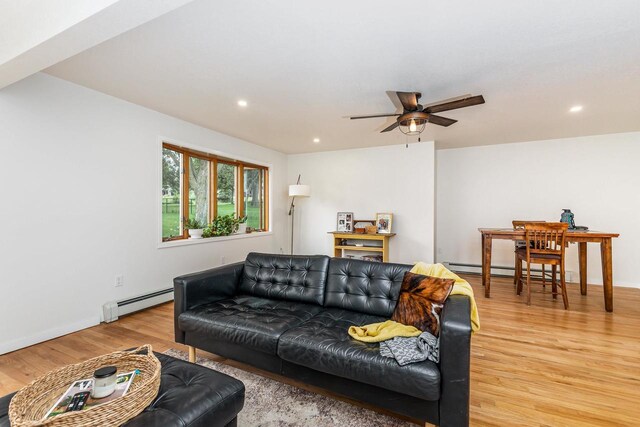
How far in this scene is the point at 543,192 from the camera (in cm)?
488

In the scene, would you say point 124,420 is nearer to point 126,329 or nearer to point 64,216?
point 126,329

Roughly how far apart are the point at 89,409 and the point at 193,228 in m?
3.33

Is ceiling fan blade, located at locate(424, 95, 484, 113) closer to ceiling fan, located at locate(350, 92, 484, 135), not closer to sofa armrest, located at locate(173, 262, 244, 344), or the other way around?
ceiling fan, located at locate(350, 92, 484, 135)

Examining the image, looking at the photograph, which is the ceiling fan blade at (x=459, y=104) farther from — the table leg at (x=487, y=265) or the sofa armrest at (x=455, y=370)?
the table leg at (x=487, y=265)

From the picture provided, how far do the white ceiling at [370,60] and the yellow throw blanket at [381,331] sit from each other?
1.96 m

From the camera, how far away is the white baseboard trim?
2375 millimetres

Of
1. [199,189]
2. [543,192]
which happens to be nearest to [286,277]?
[199,189]

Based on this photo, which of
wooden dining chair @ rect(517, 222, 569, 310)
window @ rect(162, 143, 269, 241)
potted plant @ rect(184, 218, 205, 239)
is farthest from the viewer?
potted plant @ rect(184, 218, 205, 239)

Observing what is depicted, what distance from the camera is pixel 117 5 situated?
1.34 meters

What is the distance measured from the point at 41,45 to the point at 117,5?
734mm

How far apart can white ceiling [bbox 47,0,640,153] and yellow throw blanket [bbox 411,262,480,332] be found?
1.65 meters

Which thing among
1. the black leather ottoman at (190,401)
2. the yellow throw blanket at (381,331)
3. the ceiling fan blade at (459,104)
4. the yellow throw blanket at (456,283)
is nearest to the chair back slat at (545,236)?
the ceiling fan blade at (459,104)

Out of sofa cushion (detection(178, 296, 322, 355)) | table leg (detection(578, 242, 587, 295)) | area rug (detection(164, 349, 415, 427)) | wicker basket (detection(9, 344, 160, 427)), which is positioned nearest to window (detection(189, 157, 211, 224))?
sofa cushion (detection(178, 296, 322, 355))

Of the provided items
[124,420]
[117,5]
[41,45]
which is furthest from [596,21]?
[41,45]
